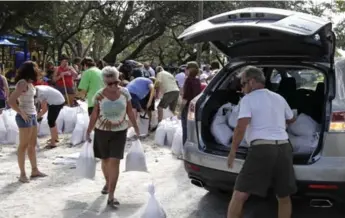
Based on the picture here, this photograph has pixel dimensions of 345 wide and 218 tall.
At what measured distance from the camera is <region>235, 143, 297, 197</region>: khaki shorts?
3951mm

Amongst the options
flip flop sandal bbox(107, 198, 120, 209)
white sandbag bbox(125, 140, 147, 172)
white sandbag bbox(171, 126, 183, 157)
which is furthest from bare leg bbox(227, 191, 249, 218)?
white sandbag bbox(171, 126, 183, 157)

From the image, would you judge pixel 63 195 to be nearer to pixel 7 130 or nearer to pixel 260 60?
pixel 260 60

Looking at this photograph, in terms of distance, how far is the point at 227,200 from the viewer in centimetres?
554

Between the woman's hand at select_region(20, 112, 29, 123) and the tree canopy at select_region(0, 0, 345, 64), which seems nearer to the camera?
the woman's hand at select_region(20, 112, 29, 123)

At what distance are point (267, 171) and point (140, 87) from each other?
18.7 feet

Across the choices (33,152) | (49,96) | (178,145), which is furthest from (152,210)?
(49,96)

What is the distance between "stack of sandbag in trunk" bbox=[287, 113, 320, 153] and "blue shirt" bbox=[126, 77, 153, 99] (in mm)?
4708

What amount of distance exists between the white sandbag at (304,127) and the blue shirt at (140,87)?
15.6 feet

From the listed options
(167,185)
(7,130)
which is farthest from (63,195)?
(7,130)

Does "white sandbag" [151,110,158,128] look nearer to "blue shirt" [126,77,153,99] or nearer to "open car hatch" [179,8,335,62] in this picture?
"blue shirt" [126,77,153,99]

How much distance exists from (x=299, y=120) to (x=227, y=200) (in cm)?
123

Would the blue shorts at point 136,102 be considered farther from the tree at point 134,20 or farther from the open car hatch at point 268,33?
the tree at point 134,20

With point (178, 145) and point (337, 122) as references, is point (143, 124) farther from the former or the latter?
point (337, 122)

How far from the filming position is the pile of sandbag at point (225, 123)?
502cm
